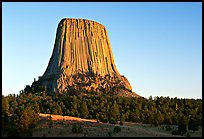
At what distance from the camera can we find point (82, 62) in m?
90.6

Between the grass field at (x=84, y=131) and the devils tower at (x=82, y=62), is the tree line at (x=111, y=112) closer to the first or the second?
the grass field at (x=84, y=131)

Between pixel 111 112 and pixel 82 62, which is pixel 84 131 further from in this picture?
pixel 82 62

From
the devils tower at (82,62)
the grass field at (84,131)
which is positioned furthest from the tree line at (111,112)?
the devils tower at (82,62)

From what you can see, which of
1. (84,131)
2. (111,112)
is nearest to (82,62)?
(111,112)

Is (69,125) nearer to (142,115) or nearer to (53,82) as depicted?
(142,115)

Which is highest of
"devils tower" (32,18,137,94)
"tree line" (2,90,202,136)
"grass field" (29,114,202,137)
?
"devils tower" (32,18,137,94)

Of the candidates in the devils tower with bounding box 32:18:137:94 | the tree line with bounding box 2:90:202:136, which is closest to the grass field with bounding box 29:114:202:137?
the tree line with bounding box 2:90:202:136

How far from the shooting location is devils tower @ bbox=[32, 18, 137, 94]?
270 ft

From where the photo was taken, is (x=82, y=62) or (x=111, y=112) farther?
(x=82, y=62)

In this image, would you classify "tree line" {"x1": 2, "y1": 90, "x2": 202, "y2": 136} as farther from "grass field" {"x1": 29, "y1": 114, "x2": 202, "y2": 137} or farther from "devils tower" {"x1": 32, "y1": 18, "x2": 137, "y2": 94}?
"devils tower" {"x1": 32, "y1": 18, "x2": 137, "y2": 94}

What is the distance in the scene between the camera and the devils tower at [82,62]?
8219 centimetres

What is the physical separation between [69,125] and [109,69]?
6283 centimetres

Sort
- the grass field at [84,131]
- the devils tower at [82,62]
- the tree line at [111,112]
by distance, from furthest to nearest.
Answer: the devils tower at [82,62], the tree line at [111,112], the grass field at [84,131]

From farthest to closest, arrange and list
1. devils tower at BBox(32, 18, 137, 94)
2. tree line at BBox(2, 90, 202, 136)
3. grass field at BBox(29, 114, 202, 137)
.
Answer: devils tower at BBox(32, 18, 137, 94) → tree line at BBox(2, 90, 202, 136) → grass field at BBox(29, 114, 202, 137)
